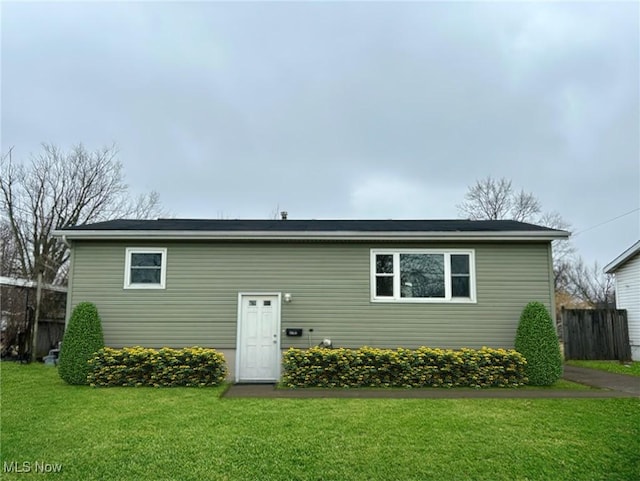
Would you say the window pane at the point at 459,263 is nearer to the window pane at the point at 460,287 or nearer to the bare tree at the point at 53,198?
the window pane at the point at 460,287

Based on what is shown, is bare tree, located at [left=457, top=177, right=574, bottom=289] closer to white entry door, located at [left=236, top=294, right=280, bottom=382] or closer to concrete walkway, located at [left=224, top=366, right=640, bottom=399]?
concrete walkway, located at [left=224, top=366, right=640, bottom=399]

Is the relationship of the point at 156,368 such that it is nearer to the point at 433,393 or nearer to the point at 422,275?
the point at 433,393

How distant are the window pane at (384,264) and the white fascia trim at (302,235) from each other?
0.46 metres

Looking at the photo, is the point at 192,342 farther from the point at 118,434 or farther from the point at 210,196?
the point at 210,196

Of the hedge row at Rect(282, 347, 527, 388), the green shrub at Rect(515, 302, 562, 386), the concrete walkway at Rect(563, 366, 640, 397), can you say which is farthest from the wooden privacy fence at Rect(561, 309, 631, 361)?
the hedge row at Rect(282, 347, 527, 388)

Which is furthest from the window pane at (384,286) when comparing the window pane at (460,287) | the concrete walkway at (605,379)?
the concrete walkway at (605,379)

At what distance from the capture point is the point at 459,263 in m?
10.3

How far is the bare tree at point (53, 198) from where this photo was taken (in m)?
21.2

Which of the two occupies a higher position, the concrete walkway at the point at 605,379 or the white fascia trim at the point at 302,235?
the white fascia trim at the point at 302,235

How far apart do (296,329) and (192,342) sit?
7.58ft

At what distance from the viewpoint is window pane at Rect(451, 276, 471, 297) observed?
10.2 m

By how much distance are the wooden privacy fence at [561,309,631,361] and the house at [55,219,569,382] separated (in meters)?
6.57

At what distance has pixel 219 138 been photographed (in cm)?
1825

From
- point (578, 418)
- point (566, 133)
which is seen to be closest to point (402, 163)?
point (566, 133)
